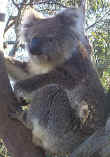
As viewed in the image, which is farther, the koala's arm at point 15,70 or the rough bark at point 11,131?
the koala's arm at point 15,70

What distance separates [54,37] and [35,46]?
352 millimetres

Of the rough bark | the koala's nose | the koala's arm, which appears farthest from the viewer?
the koala's arm

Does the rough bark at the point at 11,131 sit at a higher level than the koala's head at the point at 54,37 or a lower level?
lower

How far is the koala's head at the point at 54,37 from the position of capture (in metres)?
3.61

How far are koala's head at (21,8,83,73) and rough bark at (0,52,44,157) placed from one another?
819mm

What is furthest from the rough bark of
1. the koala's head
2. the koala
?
the koala's head

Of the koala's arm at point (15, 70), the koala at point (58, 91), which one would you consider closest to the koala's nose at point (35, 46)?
the koala at point (58, 91)

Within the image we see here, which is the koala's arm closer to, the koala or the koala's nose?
the koala

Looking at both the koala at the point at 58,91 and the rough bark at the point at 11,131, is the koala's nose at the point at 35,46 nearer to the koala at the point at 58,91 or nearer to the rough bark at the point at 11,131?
the koala at the point at 58,91

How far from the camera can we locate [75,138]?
10.4 feet

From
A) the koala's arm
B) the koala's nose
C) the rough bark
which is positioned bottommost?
the rough bark

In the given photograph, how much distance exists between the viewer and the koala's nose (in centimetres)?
349

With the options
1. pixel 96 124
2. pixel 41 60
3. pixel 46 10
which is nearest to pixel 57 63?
pixel 41 60

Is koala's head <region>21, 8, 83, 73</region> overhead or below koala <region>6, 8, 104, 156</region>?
overhead
